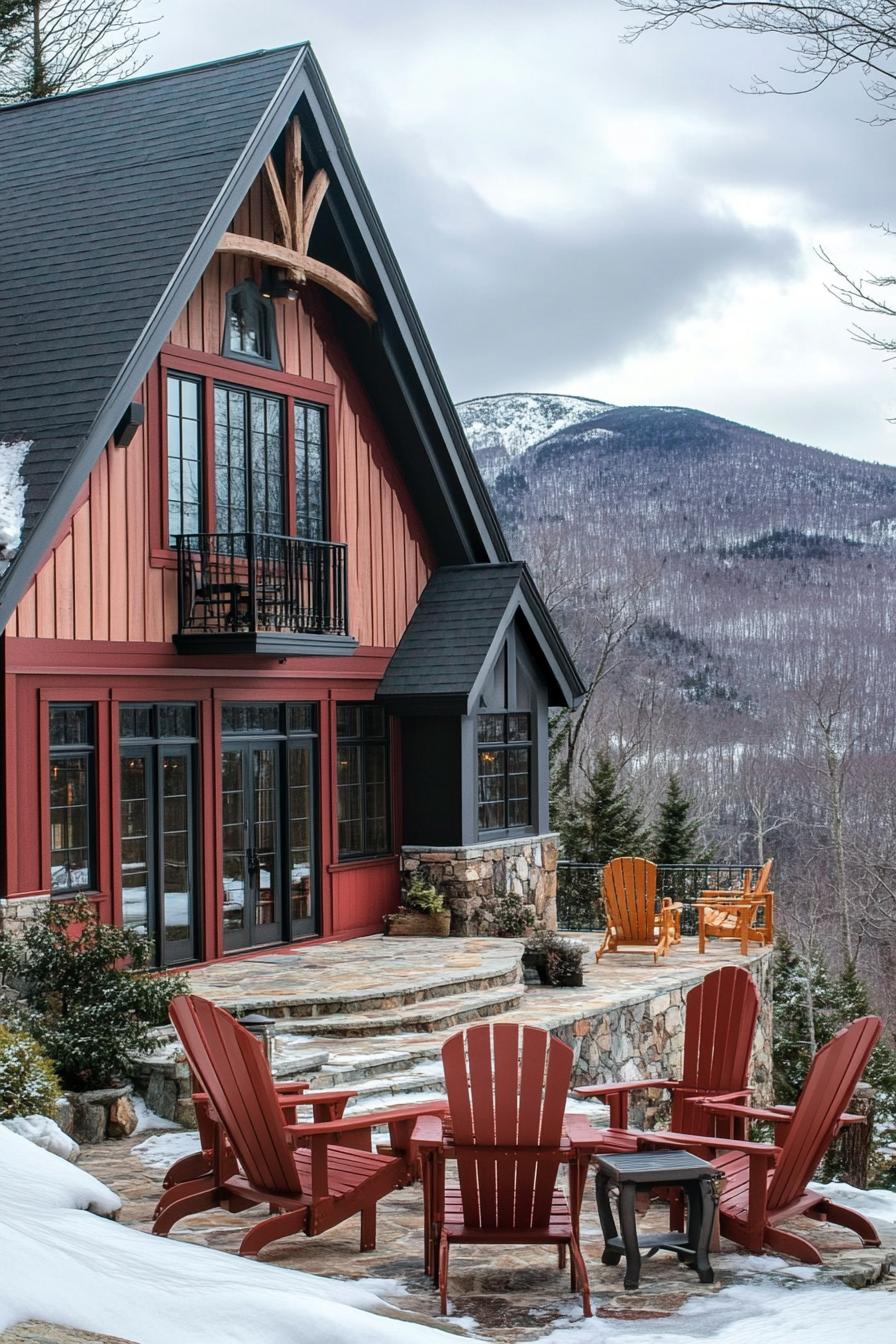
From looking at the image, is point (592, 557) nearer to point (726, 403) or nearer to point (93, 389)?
point (93, 389)

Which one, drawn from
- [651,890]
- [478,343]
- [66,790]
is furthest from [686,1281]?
[478,343]

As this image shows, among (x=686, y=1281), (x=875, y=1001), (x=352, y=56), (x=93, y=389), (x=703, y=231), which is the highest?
(x=352, y=56)

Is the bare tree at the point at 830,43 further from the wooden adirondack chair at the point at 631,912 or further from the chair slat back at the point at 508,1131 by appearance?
the wooden adirondack chair at the point at 631,912

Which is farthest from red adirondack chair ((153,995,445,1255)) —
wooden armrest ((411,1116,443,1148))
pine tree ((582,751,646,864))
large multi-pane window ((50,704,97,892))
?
pine tree ((582,751,646,864))

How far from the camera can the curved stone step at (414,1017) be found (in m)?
11.6

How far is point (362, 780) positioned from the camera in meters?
16.4

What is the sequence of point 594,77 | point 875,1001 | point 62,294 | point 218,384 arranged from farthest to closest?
point 875,1001 → point 218,384 → point 62,294 → point 594,77

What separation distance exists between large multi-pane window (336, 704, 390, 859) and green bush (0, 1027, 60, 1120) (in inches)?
292

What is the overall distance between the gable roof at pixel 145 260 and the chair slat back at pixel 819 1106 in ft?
23.3

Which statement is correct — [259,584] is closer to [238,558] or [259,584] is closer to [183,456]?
[238,558]

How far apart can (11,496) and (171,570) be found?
2.27 metres

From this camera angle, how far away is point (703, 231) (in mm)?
15711

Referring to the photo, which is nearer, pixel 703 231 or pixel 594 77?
pixel 594 77

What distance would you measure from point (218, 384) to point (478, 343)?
73.3 m
